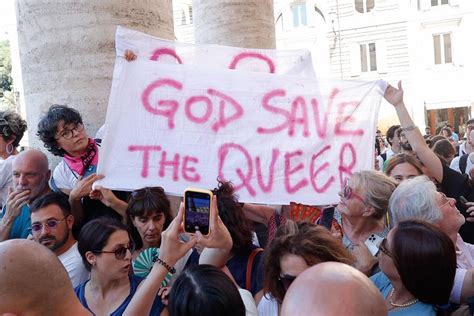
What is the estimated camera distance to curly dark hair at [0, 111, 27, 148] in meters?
4.21

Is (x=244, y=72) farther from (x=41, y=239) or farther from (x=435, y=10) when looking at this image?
(x=435, y=10)

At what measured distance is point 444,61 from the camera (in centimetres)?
2762

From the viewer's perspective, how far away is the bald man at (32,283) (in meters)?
1.73

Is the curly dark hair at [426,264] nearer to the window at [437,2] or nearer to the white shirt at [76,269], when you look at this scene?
the white shirt at [76,269]

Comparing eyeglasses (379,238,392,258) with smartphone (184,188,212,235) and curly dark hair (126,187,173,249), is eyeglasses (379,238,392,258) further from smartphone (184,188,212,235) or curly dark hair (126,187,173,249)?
curly dark hair (126,187,173,249)

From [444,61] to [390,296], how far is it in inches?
1102

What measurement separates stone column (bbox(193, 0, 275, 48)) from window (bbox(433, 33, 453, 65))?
22594mm

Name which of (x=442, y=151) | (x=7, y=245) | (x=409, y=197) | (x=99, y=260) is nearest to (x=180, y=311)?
(x=7, y=245)

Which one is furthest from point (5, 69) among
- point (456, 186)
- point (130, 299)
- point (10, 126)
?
point (130, 299)

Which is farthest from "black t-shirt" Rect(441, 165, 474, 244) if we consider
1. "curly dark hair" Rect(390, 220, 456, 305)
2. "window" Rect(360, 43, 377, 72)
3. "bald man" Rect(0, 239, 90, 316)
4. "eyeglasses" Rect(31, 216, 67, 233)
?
"window" Rect(360, 43, 377, 72)

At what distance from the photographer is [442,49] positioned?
90.8ft

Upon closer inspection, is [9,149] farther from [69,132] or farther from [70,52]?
[69,132]

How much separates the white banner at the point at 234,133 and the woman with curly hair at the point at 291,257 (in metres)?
0.95

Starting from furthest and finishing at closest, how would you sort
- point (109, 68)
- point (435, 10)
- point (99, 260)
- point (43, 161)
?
1. point (435, 10)
2. point (109, 68)
3. point (43, 161)
4. point (99, 260)
